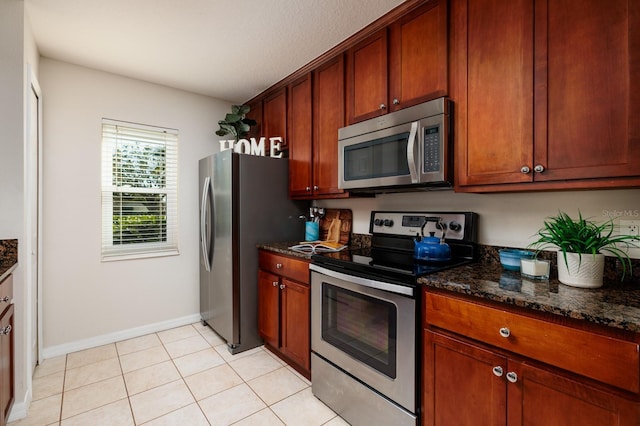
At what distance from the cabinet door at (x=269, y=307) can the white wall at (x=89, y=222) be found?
1121 millimetres

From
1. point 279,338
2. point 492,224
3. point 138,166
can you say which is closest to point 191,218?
point 138,166

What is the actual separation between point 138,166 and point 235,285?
5.24 feet

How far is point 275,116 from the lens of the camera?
304 centimetres

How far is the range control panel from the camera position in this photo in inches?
72.6

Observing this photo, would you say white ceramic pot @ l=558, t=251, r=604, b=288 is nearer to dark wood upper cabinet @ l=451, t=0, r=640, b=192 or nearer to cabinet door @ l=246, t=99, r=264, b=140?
dark wood upper cabinet @ l=451, t=0, r=640, b=192

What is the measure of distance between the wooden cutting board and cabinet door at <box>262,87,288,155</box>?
804 mm

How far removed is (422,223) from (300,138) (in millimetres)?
1322

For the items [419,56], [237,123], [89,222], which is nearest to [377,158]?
[419,56]

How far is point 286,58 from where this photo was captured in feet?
8.25

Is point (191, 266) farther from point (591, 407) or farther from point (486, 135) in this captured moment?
point (591, 407)

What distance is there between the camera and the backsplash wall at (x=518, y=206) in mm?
1388

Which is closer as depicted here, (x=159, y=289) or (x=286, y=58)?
(x=286, y=58)

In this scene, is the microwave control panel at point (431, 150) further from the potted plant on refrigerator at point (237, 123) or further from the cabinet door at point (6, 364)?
the cabinet door at point (6, 364)

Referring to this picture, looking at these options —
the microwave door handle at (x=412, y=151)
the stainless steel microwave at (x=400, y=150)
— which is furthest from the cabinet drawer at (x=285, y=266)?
the microwave door handle at (x=412, y=151)
